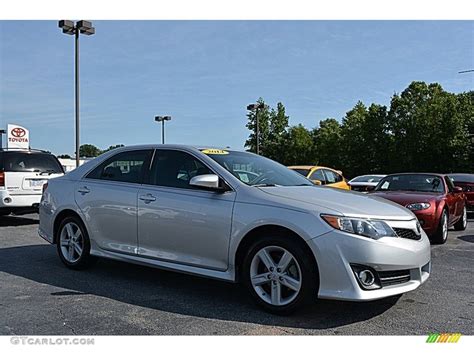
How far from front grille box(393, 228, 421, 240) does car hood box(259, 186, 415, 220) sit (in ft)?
0.35

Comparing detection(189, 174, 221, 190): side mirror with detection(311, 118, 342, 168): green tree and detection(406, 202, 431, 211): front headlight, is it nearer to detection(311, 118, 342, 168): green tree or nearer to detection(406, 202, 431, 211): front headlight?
detection(406, 202, 431, 211): front headlight

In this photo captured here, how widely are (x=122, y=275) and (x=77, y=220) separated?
0.87 meters

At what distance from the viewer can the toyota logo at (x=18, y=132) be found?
26.1 m

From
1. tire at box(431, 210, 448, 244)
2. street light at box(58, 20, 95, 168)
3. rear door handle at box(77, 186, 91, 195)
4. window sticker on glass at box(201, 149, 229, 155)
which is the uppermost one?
street light at box(58, 20, 95, 168)

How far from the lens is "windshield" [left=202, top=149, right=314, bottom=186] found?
4832 mm

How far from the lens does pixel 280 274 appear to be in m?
4.19

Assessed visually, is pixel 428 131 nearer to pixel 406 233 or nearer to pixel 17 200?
pixel 17 200

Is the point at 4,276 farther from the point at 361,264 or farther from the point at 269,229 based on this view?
the point at 361,264

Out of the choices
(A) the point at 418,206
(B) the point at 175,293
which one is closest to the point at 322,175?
(A) the point at 418,206

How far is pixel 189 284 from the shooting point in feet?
17.3

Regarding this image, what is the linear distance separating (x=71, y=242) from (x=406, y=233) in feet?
12.9

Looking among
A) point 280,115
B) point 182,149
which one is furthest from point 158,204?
point 280,115

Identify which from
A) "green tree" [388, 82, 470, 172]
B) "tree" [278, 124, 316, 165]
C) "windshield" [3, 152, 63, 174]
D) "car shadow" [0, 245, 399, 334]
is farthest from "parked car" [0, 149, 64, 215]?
"tree" [278, 124, 316, 165]

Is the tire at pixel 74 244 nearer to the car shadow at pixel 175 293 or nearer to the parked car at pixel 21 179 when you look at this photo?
the car shadow at pixel 175 293
